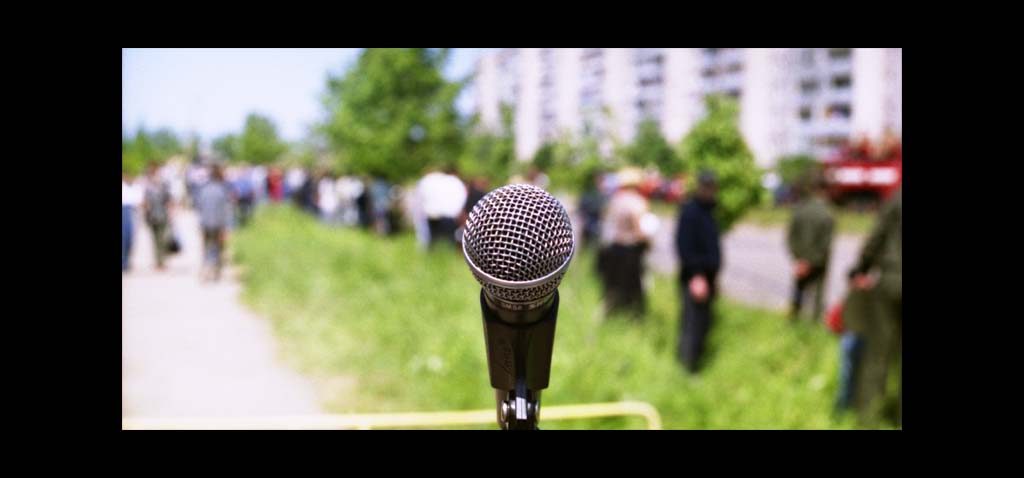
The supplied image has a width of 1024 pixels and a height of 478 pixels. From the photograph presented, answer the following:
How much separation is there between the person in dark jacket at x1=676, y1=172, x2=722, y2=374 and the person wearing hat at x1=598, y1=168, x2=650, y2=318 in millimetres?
1070

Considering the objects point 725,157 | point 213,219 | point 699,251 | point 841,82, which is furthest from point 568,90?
point 841,82

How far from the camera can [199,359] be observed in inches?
281

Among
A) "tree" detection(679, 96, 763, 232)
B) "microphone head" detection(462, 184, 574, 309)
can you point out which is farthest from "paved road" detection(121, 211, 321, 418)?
"tree" detection(679, 96, 763, 232)

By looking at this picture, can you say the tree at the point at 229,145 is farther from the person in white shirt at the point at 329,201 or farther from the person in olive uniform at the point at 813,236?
the person in olive uniform at the point at 813,236

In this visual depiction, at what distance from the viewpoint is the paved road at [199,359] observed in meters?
5.88

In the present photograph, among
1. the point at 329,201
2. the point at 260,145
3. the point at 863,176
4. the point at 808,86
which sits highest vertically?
the point at 808,86

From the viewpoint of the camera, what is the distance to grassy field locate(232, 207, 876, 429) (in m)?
5.23

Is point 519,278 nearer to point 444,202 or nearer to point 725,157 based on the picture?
point 444,202

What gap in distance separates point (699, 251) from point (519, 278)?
500cm

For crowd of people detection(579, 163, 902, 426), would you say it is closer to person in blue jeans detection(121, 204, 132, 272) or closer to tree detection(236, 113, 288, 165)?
person in blue jeans detection(121, 204, 132, 272)

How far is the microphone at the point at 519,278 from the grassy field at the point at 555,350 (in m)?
2.39
